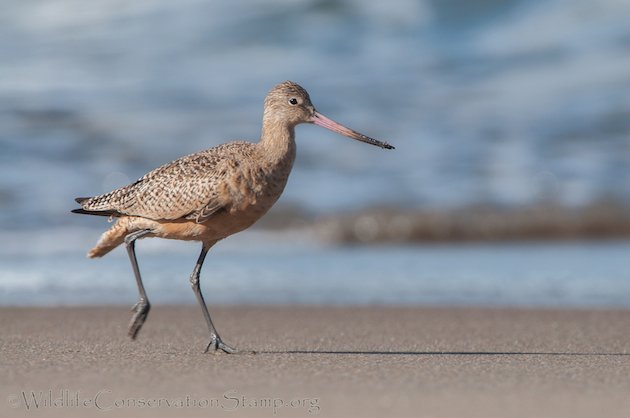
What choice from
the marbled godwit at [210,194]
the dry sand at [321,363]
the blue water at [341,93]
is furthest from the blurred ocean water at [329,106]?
the marbled godwit at [210,194]

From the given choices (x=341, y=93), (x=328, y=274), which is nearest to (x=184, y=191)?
(x=328, y=274)

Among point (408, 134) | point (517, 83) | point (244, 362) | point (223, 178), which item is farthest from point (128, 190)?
point (517, 83)

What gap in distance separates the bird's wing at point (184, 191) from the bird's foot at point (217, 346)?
583 mm

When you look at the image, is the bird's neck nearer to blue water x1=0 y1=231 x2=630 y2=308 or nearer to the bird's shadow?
the bird's shadow

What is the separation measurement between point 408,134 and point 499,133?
119cm

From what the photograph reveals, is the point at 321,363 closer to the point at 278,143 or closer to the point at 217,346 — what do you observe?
the point at 217,346

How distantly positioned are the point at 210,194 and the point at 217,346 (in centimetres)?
73

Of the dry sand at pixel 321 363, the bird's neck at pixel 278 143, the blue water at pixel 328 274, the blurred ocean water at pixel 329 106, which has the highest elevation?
the blurred ocean water at pixel 329 106

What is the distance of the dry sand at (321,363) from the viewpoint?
3.54 m

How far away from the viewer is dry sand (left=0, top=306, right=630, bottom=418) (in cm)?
354

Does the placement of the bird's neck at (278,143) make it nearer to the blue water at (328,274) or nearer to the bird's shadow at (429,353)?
the bird's shadow at (429,353)

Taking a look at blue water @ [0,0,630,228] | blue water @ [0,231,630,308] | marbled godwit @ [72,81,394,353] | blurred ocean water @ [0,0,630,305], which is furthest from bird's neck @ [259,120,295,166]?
blue water @ [0,0,630,228]

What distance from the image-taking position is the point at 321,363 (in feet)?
14.8

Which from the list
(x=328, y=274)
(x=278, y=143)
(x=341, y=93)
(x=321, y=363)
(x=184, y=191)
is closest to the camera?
(x=321, y=363)
